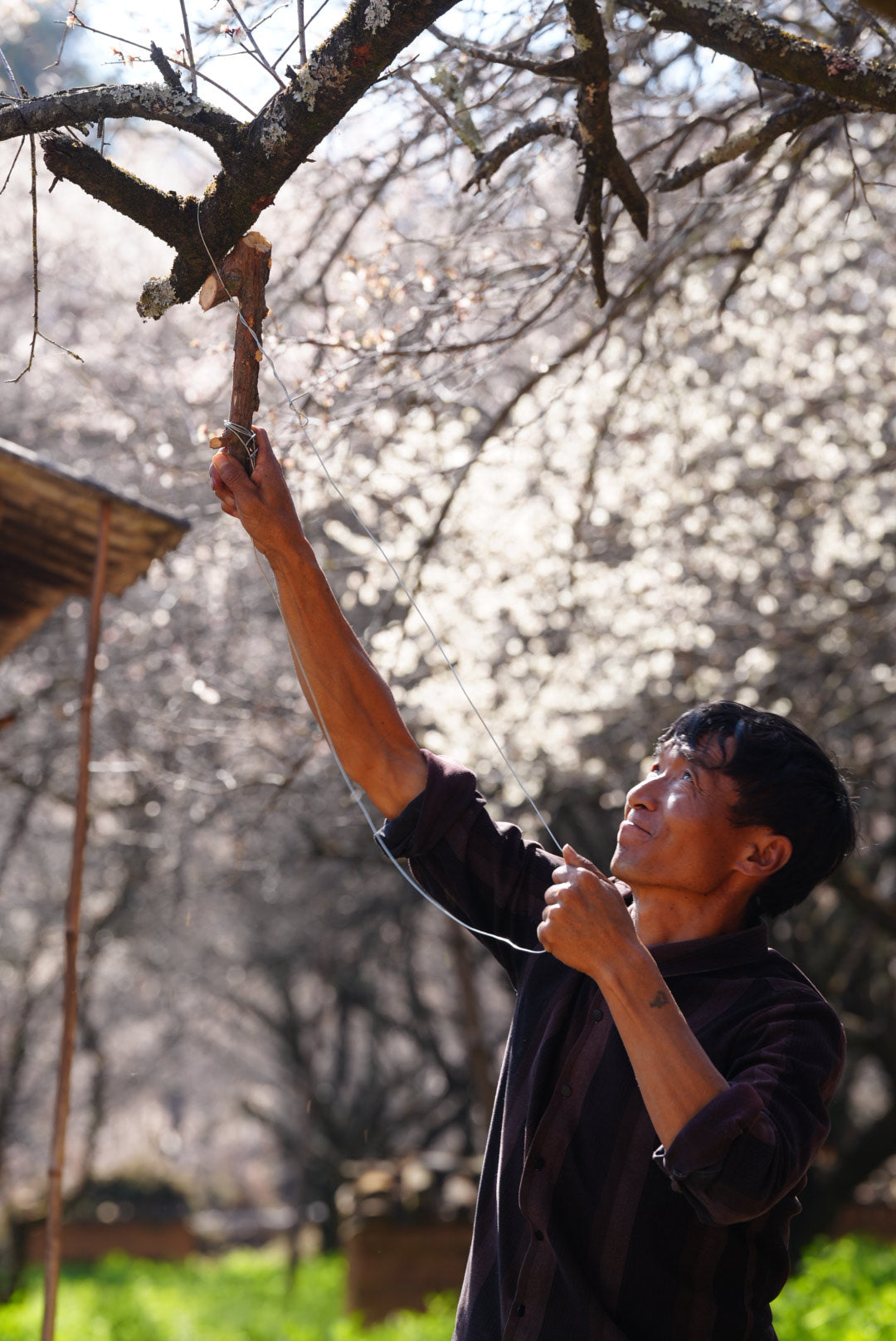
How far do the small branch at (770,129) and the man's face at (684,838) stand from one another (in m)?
1.94

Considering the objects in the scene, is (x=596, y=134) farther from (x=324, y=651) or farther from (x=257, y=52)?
(x=324, y=651)

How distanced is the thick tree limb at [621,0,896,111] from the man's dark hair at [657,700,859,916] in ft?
4.49

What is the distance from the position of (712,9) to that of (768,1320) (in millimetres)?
2413

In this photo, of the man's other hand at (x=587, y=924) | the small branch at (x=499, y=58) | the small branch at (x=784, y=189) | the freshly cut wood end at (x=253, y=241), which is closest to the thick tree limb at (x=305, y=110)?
the freshly cut wood end at (x=253, y=241)

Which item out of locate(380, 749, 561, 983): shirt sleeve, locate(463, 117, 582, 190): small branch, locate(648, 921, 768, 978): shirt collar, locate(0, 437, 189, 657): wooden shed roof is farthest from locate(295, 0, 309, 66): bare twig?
locate(0, 437, 189, 657): wooden shed roof

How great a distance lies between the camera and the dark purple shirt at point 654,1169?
68.0 inches

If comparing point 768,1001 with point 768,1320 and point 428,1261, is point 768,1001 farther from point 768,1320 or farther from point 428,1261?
point 428,1261

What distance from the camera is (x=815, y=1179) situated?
1112cm

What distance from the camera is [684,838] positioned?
213 centimetres

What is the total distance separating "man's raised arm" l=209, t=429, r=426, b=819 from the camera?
232 cm

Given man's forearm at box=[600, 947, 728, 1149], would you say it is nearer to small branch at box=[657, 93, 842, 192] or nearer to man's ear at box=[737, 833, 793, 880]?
man's ear at box=[737, 833, 793, 880]

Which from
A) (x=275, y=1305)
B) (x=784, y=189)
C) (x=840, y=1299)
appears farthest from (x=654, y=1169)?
(x=275, y=1305)

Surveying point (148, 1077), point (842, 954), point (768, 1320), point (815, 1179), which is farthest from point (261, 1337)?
point (148, 1077)

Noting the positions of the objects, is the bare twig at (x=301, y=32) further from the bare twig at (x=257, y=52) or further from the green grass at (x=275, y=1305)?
the green grass at (x=275, y=1305)
